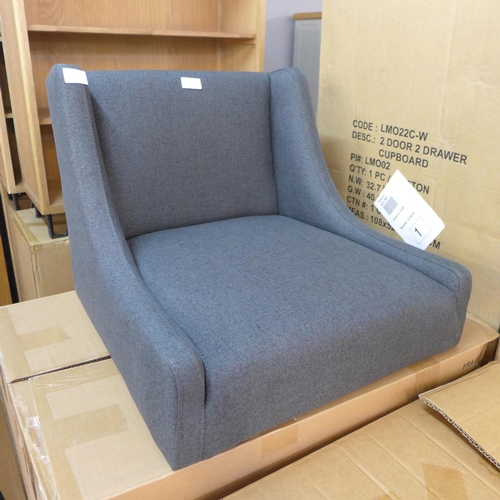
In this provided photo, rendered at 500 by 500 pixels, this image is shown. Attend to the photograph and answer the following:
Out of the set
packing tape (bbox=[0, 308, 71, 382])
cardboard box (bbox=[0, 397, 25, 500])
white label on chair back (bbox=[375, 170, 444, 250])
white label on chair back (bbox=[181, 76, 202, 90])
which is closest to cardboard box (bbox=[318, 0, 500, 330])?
white label on chair back (bbox=[375, 170, 444, 250])

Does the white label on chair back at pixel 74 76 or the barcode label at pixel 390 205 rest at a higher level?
the white label on chair back at pixel 74 76

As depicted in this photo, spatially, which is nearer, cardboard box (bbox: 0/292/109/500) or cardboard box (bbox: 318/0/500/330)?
cardboard box (bbox: 0/292/109/500)

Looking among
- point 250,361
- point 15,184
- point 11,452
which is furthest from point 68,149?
point 15,184

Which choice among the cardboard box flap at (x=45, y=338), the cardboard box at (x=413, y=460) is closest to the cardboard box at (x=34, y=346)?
the cardboard box flap at (x=45, y=338)

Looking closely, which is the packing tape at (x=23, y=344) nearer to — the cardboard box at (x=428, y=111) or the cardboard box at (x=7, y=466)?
the cardboard box at (x=7, y=466)

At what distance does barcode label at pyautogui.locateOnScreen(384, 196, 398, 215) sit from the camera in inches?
48.1

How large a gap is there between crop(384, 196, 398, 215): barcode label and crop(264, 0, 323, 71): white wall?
5.23 ft

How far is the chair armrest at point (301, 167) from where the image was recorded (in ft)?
4.01

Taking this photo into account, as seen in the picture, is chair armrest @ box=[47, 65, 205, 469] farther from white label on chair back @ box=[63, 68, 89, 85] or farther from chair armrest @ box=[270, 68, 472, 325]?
chair armrest @ box=[270, 68, 472, 325]

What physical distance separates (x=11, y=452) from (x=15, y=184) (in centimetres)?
101

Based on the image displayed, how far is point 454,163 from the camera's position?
44.9 inches

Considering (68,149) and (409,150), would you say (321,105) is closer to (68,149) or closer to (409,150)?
(409,150)

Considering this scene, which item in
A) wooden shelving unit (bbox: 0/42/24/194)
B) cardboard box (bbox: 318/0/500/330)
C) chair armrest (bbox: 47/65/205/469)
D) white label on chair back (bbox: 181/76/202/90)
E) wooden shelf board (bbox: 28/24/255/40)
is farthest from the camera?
wooden shelving unit (bbox: 0/42/24/194)

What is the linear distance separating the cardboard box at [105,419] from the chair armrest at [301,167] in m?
0.35
